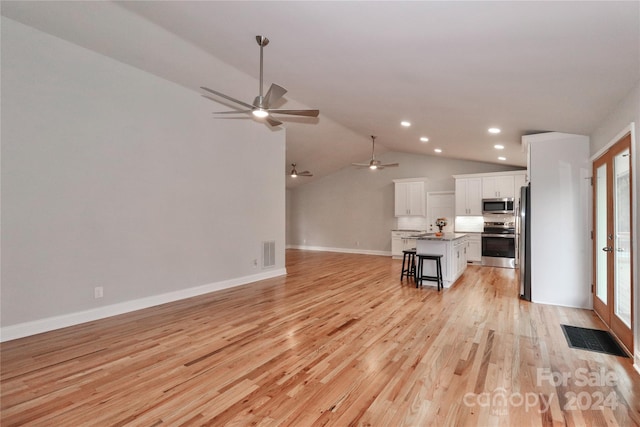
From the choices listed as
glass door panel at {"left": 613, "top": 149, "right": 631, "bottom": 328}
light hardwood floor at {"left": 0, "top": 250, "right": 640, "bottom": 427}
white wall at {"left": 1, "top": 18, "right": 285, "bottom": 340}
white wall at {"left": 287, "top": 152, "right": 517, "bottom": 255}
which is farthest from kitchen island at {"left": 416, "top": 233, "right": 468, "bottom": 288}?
white wall at {"left": 287, "top": 152, "right": 517, "bottom": 255}

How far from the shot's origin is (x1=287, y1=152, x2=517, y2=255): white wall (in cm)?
965

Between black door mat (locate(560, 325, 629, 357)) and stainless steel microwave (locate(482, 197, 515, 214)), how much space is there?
491 centimetres

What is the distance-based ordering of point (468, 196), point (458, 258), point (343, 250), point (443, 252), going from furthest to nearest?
point (343, 250) < point (468, 196) < point (458, 258) < point (443, 252)

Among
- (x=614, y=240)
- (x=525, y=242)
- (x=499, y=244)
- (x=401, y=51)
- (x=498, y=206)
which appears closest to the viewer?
(x=401, y=51)

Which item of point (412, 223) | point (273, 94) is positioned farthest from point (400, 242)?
point (273, 94)

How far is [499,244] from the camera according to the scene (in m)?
7.96

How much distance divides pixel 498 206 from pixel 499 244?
994 millimetres

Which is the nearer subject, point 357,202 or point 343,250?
point 357,202

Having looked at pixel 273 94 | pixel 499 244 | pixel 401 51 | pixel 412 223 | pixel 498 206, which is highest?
pixel 401 51

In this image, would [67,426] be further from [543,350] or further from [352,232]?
[352,232]

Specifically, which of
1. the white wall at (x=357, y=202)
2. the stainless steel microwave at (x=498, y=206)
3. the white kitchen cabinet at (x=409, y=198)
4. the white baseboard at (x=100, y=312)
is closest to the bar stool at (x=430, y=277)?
the white baseboard at (x=100, y=312)

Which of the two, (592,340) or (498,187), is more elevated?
(498,187)

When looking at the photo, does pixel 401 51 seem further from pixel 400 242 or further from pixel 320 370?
pixel 400 242

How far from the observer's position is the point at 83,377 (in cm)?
250
